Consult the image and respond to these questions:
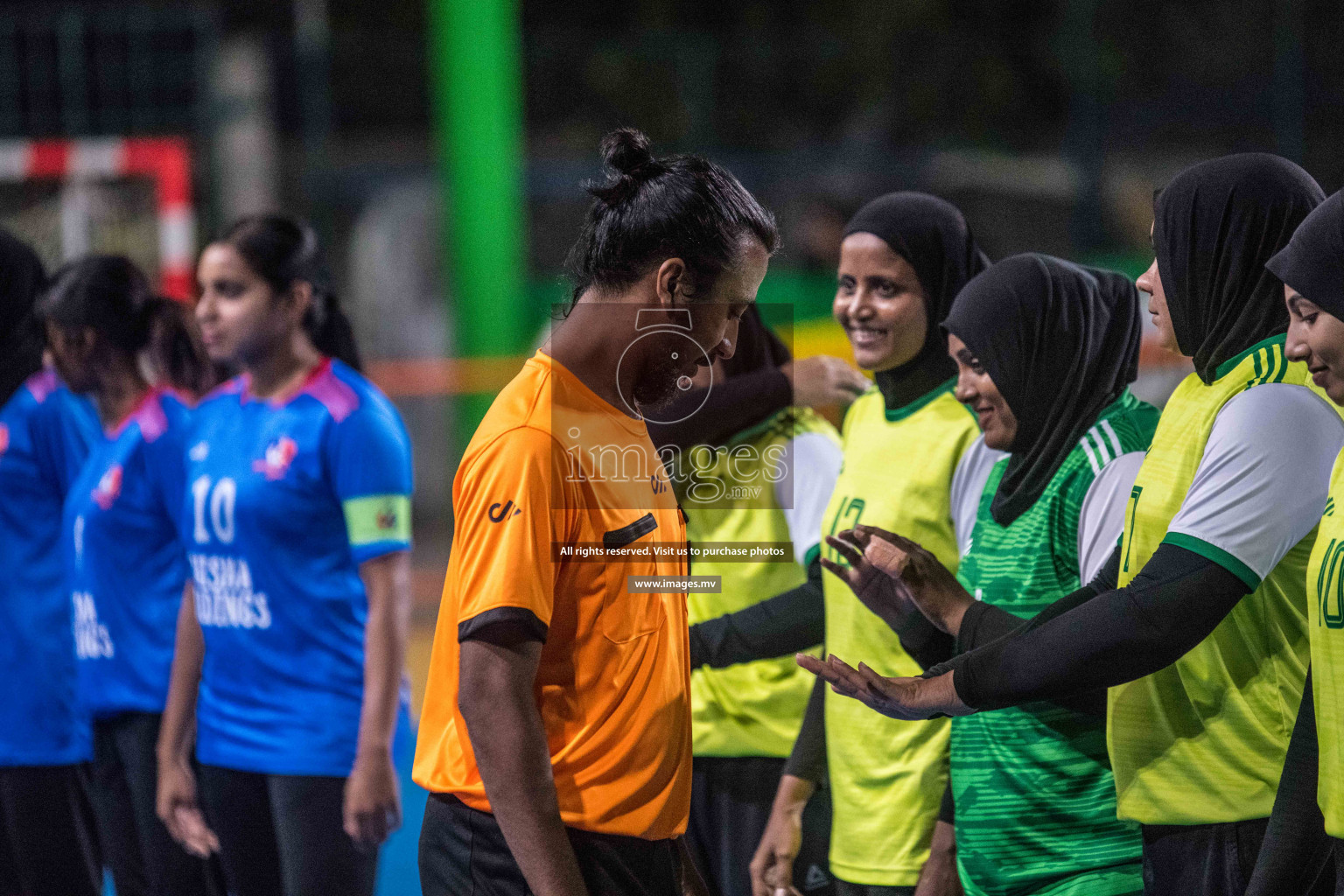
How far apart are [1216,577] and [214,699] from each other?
1.97 m

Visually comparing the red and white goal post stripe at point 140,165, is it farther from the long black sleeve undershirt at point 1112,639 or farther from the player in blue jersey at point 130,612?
the long black sleeve undershirt at point 1112,639

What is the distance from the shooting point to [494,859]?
1.66m

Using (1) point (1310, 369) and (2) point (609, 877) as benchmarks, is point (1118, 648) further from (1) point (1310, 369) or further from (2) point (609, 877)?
(2) point (609, 877)

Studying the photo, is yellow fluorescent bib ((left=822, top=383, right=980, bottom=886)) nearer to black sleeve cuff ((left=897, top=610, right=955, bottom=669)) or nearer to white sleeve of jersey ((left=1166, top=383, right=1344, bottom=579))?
black sleeve cuff ((left=897, top=610, right=955, bottom=669))

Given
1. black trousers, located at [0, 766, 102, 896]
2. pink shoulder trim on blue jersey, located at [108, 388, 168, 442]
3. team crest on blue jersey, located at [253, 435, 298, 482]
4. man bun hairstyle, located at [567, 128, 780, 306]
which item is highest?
man bun hairstyle, located at [567, 128, 780, 306]

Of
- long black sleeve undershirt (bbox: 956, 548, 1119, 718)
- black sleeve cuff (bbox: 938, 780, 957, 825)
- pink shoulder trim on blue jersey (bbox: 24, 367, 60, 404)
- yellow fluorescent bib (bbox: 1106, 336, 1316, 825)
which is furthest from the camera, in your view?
pink shoulder trim on blue jersey (bbox: 24, 367, 60, 404)

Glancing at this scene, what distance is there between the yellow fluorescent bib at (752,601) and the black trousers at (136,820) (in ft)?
3.80

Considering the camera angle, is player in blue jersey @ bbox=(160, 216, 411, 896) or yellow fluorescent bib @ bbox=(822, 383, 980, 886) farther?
player in blue jersey @ bbox=(160, 216, 411, 896)

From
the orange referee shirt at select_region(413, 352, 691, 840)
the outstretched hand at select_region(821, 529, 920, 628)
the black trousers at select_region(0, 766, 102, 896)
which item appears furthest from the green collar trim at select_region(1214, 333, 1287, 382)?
the black trousers at select_region(0, 766, 102, 896)

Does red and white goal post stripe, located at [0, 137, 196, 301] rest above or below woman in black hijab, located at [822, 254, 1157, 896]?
above

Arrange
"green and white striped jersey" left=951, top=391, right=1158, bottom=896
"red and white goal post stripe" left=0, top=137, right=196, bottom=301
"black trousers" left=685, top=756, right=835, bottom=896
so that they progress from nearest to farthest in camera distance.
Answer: "green and white striped jersey" left=951, top=391, right=1158, bottom=896
"black trousers" left=685, top=756, right=835, bottom=896
"red and white goal post stripe" left=0, top=137, right=196, bottom=301

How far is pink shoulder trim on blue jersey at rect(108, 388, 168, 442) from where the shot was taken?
3.13m

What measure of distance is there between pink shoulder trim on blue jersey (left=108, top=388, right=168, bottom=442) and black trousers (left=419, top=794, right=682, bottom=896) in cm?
170

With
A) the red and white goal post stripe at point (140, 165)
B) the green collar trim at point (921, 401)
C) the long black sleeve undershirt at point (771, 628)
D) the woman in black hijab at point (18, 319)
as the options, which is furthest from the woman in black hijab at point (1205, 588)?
the red and white goal post stripe at point (140, 165)
